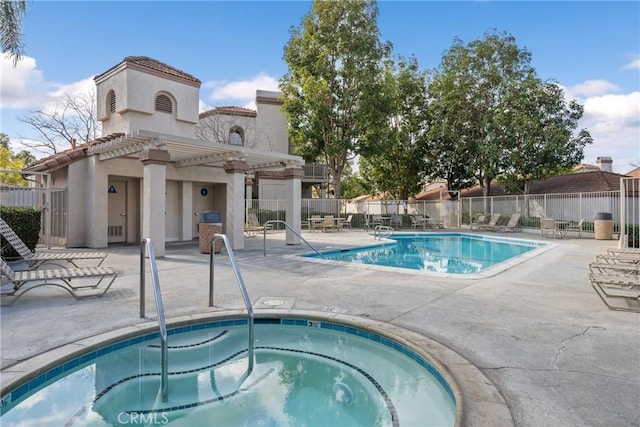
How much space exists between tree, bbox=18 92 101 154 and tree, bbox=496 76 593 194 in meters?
29.0

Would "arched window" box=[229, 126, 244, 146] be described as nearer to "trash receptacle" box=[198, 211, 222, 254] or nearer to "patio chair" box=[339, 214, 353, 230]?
"patio chair" box=[339, 214, 353, 230]

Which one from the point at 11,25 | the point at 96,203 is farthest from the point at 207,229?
the point at 11,25

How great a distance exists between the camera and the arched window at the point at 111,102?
53.0ft

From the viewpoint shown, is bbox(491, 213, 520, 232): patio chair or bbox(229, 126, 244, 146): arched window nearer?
bbox(491, 213, 520, 232): patio chair

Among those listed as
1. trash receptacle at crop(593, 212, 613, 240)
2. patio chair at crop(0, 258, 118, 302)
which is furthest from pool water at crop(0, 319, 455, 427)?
trash receptacle at crop(593, 212, 613, 240)

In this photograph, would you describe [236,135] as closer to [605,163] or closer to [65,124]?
[65,124]

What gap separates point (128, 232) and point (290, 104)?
14.2m

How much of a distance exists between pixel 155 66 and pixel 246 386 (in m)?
15.9

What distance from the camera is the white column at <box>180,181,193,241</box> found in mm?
15930

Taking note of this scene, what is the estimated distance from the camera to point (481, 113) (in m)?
27.2

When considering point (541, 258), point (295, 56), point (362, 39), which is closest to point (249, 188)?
point (295, 56)

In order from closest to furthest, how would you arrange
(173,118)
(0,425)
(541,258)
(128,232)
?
(0,425), (541,258), (128,232), (173,118)

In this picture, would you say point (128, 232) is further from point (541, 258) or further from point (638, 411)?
point (638, 411)

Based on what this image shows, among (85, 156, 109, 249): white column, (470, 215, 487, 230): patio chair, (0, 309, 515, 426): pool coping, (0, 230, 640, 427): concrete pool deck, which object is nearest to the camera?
(0, 309, 515, 426): pool coping
